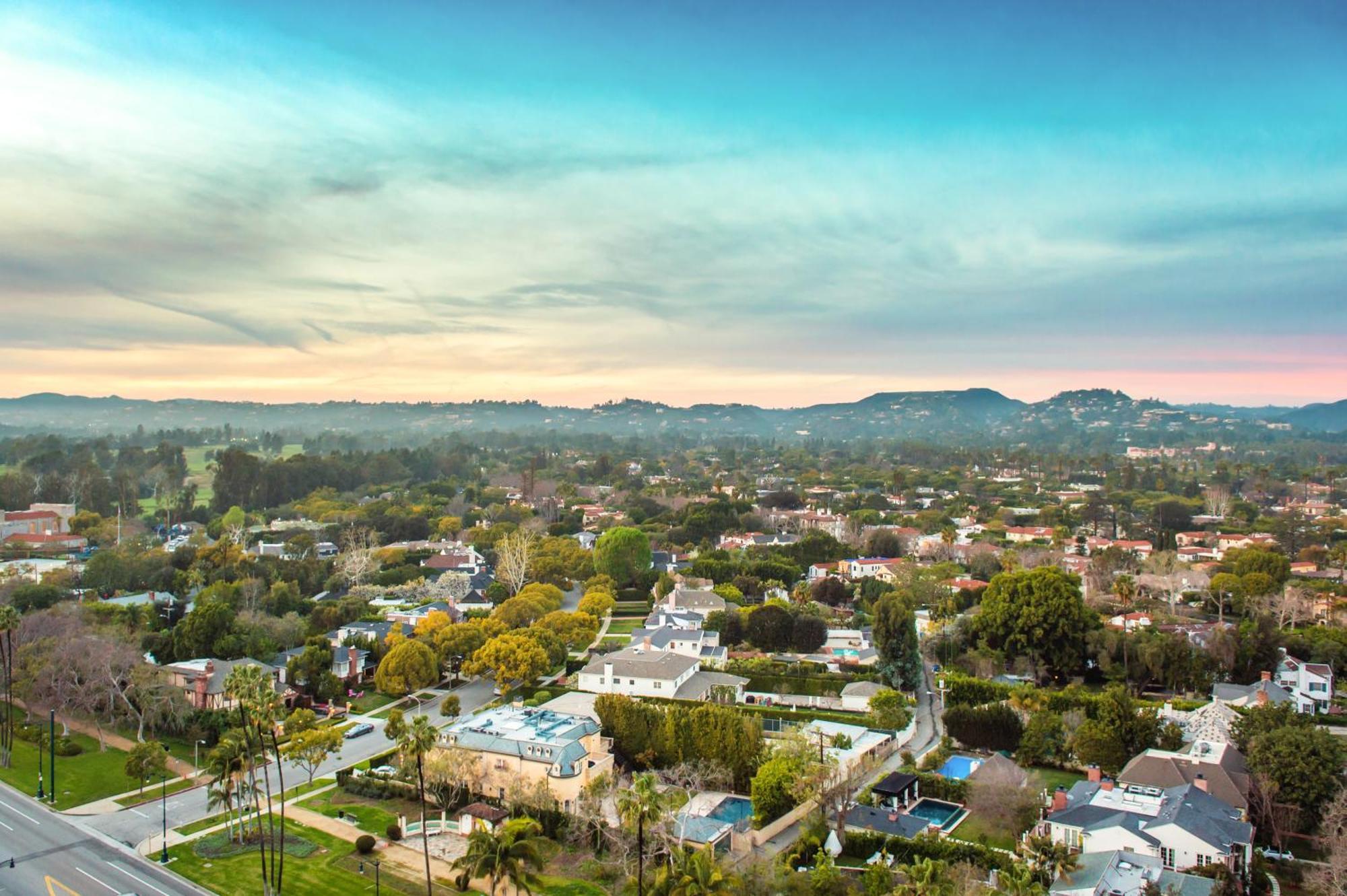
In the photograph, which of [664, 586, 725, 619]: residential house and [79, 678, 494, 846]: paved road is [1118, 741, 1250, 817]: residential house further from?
[664, 586, 725, 619]: residential house

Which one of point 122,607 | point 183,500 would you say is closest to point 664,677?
point 122,607

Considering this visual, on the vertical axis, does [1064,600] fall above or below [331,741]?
above

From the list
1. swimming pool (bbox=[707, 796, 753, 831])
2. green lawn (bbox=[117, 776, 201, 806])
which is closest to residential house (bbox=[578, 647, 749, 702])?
swimming pool (bbox=[707, 796, 753, 831])

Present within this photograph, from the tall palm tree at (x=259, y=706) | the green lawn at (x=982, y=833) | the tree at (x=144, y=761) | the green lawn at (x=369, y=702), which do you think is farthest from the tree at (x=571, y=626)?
the green lawn at (x=982, y=833)

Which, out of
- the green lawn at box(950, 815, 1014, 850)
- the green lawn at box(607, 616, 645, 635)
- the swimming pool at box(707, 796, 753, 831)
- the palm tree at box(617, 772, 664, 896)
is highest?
the palm tree at box(617, 772, 664, 896)

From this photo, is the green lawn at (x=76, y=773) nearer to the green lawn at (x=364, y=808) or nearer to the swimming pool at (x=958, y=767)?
the green lawn at (x=364, y=808)

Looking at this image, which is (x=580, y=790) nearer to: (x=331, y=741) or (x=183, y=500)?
(x=331, y=741)

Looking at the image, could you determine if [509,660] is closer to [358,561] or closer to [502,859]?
[502,859]
